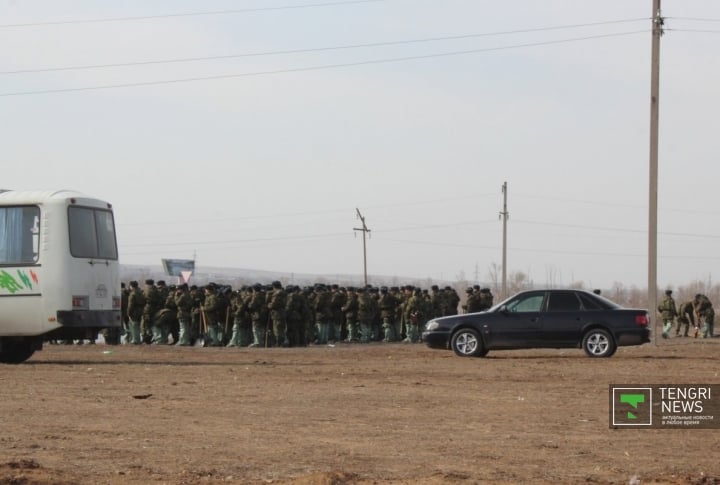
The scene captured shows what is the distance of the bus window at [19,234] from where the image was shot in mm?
22453

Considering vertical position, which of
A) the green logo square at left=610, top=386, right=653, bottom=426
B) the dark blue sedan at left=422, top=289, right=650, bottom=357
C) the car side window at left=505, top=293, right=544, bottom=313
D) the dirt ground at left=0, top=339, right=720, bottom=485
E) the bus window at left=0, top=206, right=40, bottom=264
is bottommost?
the dirt ground at left=0, top=339, right=720, bottom=485

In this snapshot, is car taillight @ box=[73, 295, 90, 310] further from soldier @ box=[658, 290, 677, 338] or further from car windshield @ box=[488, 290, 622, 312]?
soldier @ box=[658, 290, 677, 338]

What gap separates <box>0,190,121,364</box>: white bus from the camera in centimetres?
2238

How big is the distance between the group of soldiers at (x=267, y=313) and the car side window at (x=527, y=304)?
9.71 m

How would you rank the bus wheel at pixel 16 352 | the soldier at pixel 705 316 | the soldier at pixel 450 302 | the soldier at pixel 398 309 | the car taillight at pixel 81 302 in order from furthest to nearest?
the soldier at pixel 705 316 < the soldier at pixel 450 302 < the soldier at pixel 398 309 < the bus wheel at pixel 16 352 < the car taillight at pixel 81 302

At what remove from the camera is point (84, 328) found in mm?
22719

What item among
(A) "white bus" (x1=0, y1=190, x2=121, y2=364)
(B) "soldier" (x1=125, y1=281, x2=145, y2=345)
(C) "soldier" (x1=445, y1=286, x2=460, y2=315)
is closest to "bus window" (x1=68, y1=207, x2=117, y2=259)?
(A) "white bus" (x1=0, y1=190, x2=121, y2=364)

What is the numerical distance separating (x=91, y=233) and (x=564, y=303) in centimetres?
917

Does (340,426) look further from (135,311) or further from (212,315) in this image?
(135,311)

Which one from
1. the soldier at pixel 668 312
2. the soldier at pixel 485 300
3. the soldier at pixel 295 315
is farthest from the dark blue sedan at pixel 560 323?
the soldier at pixel 668 312

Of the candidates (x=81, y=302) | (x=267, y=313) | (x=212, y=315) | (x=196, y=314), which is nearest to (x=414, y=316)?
(x=267, y=313)

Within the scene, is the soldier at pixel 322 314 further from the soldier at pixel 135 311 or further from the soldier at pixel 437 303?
the soldier at pixel 135 311

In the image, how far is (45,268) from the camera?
881 inches

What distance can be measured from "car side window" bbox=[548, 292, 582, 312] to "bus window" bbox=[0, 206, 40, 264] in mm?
9836
